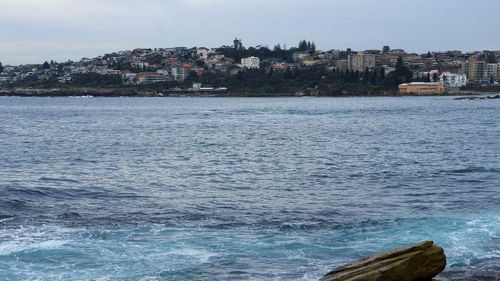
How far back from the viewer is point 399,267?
13680mm

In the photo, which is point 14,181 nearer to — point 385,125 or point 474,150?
point 474,150

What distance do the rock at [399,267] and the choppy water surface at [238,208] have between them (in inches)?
100

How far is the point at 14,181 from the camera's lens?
3253 cm

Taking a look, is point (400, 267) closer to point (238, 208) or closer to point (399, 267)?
point (399, 267)

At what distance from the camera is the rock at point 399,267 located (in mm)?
13594

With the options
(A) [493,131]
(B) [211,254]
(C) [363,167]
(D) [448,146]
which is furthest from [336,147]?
(B) [211,254]

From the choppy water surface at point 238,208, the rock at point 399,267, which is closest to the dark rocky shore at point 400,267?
the rock at point 399,267

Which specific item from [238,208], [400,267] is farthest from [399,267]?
[238,208]

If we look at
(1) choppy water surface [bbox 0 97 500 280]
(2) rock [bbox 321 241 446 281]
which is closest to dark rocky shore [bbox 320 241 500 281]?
(2) rock [bbox 321 241 446 281]

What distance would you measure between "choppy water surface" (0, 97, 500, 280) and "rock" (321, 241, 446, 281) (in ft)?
8.37

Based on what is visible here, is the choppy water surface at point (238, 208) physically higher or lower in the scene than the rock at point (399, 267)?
lower

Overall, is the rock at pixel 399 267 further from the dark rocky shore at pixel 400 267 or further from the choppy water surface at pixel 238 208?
the choppy water surface at pixel 238 208

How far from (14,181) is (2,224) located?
10359 millimetres

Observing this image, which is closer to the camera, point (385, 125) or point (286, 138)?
point (286, 138)
